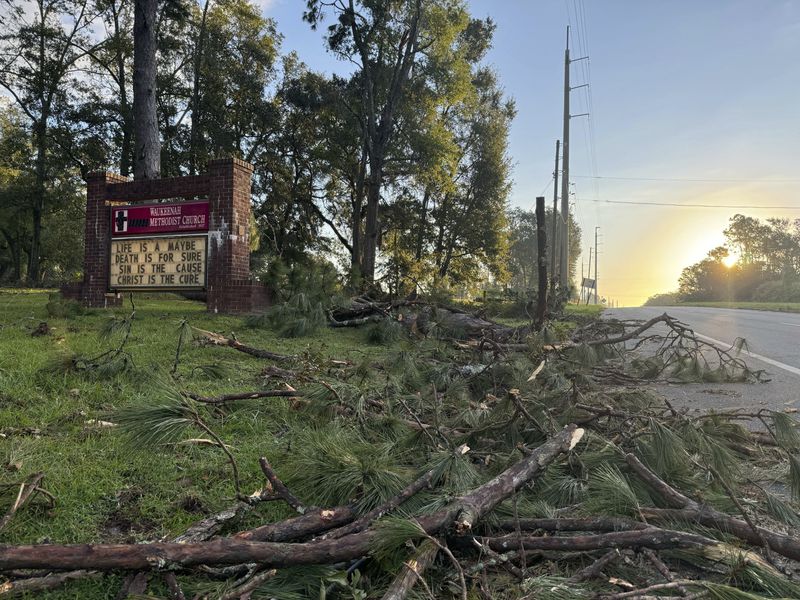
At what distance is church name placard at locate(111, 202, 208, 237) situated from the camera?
10094mm

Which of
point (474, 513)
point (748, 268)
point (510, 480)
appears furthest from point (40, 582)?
point (748, 268)

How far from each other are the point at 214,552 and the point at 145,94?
13.2m

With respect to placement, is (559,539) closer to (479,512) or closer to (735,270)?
(479,512)

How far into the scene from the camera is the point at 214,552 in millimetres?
1520

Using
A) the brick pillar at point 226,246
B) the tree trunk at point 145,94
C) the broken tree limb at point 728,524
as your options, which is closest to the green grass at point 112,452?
the broken tree limb at point 728,524

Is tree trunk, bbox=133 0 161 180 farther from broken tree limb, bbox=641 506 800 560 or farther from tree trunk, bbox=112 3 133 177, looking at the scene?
broken tree limb, bbox=641 506 800 560

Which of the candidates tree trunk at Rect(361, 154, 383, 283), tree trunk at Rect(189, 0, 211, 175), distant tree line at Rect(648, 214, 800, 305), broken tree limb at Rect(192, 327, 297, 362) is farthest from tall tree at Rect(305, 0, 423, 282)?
distant tree line at Rect(648, 214, 800, 305)

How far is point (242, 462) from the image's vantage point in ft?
9.18

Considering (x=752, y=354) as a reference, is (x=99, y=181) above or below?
above

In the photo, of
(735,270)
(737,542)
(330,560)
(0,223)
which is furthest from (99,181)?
(735,270)

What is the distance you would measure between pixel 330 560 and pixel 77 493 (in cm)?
144

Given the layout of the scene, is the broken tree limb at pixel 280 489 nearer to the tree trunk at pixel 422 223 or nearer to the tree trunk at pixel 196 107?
the tree trunk at pixel 196 107

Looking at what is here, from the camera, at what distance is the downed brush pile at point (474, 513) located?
60.8 inches

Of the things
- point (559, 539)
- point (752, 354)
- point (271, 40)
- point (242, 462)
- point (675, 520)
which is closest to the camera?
point (559, 539)
